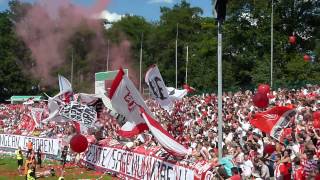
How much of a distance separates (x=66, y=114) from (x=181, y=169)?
11.9 m

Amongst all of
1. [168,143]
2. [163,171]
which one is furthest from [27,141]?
[168,143]

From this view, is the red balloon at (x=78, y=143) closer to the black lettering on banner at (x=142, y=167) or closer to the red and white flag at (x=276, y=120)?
the black lettering on banner at (x=142, y=167)

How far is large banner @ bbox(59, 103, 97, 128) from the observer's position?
28091mm

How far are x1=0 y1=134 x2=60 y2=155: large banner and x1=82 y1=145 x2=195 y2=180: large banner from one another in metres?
5.27

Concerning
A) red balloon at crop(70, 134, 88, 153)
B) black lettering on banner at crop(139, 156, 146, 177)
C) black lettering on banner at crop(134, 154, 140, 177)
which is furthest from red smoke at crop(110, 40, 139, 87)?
black lettering on banner at crop(139, 156, 146, 177)

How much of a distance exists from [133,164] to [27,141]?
52.3 ft

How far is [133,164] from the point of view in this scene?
23516mm

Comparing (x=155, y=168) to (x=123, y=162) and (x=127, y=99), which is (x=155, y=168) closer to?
(x=127, y=99)

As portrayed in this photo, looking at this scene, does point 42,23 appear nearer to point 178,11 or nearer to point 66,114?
point 178,11

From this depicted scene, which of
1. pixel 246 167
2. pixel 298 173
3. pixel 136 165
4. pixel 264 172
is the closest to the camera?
pixel 298 173

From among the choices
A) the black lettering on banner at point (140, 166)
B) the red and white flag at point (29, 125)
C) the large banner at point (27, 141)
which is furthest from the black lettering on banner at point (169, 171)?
the red and white flag at point (29, 125)

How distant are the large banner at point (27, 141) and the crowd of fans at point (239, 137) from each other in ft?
2.45

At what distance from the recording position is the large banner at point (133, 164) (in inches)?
723

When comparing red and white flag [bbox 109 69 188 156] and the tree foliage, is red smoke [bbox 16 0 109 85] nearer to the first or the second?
the tree foliage
